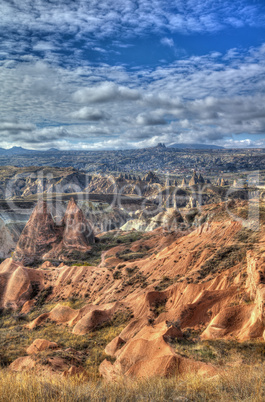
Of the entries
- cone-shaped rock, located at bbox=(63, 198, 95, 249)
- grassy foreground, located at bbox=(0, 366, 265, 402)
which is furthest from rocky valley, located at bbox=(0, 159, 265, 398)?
grassy foreground, located at bbox=(0, 366, 265, 402)

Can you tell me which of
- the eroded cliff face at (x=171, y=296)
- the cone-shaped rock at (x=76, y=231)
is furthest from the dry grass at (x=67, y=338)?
the cone-shaped rock at (x=76, y=231)

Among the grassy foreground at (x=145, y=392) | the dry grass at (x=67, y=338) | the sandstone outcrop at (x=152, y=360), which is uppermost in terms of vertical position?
the grassy foreground at (x=145, y=392)

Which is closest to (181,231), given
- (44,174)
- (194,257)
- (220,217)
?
(220,217)

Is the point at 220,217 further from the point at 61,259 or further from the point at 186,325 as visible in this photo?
the point at 61,259

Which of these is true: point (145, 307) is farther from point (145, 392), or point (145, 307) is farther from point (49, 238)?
point (49, 238)

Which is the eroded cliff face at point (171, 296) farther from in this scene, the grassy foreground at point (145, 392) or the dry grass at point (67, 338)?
the grassy foreground at point (145, 392)

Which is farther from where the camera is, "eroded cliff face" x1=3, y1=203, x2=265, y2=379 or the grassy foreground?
"eroded cliff face" x1=3, y1=203, x2=265, y2=379

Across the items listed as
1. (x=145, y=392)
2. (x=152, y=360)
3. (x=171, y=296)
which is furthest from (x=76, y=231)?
(x=145, y=392)

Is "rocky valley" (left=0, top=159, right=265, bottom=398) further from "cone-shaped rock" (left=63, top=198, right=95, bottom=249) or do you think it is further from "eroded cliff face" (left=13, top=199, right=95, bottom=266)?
"cone-shaped rock" (left=63, top=198, right=95, bottom=249)
